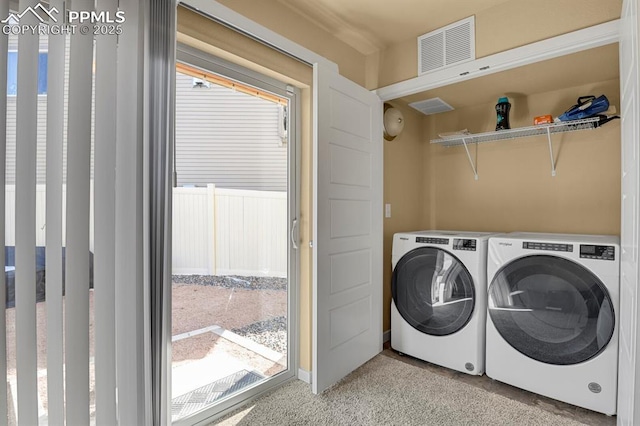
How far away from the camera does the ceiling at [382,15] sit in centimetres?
199

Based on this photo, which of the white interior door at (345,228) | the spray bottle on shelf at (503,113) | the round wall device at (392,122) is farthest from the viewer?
the round wall device at (392,122)

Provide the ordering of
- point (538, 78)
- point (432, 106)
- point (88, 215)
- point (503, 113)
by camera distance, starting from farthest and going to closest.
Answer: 1. point (432, 106)
2. point (503, 113)
3. point (538, 78)
4. point (88, 215)

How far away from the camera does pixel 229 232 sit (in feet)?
6.57

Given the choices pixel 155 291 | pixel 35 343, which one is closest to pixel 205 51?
pixel 155 291

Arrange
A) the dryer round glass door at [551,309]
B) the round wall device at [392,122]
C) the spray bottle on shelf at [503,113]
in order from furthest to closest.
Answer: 1. the round wall device at [392,122]
2. the spray bottle on shelf at [503,113]
3. the dryer round glass door at [551,309]

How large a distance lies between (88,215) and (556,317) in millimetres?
2449

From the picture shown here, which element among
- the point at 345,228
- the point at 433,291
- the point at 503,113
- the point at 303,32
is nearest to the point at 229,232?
the point at 345,228

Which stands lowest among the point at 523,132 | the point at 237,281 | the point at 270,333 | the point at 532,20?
the point at 270,333

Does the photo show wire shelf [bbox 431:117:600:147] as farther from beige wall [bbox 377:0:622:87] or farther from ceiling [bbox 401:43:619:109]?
beige wall [bbox 377:0:622:87]

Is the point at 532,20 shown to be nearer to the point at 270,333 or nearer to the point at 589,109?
the point at 589,109

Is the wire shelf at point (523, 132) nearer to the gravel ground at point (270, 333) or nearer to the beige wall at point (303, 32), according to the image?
the beige wall at point (303, 32)

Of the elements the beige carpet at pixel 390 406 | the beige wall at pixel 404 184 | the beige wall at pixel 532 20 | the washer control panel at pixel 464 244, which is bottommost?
the beige carpet at pixel 390 406

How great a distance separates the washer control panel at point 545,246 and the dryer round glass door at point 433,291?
16.1 inches

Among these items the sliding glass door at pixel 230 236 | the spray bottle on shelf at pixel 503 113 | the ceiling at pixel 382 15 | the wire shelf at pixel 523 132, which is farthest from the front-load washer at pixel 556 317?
the ceiling at pixel 382 15
